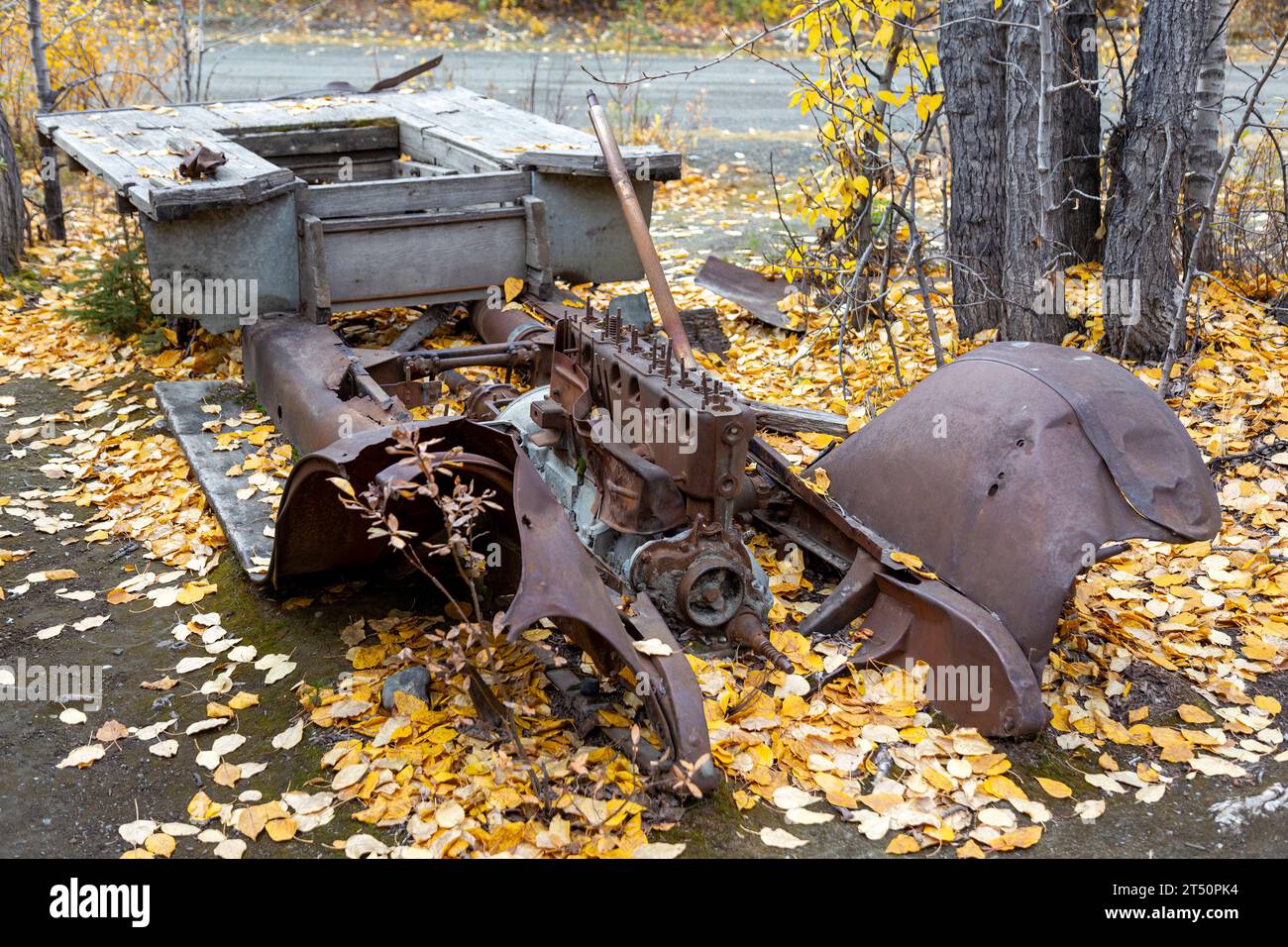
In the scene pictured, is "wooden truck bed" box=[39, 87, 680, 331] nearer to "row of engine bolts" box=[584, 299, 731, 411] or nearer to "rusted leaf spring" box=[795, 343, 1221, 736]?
"row of engine bolts" box=[584, 299, 731, 411]

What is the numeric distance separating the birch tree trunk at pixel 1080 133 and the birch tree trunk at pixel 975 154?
0.35m

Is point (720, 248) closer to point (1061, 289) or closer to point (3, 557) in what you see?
point (1061, 289)

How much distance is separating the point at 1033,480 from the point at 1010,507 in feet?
0.38

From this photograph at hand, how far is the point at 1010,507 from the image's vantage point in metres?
3.79

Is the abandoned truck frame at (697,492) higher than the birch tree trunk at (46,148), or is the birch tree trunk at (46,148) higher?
the birch tree trunk at (46,148)

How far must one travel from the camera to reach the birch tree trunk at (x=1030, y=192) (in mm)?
5715

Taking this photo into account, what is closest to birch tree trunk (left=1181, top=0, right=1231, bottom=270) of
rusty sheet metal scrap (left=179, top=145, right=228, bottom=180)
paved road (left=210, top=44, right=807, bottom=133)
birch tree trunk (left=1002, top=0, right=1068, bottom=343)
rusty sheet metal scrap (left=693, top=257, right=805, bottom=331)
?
birch tree trunk (left=1002, top=0, right=1068, bottom=343)

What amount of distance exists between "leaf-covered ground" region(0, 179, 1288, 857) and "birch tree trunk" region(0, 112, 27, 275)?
131 inches

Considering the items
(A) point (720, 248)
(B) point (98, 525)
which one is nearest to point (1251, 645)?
(B) point (98, 525)

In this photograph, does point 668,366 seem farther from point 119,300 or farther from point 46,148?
point 46,148

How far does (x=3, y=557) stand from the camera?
4793mm

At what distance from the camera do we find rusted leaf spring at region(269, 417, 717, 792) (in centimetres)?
326

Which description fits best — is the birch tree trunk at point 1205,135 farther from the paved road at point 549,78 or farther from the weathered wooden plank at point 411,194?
the paved road at point 549,78

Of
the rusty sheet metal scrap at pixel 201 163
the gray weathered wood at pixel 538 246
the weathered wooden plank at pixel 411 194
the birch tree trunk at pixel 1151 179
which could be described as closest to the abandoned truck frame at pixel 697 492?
the rusty sheet metal scrap at pixel 201 163
